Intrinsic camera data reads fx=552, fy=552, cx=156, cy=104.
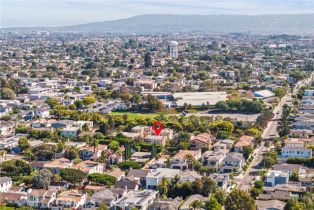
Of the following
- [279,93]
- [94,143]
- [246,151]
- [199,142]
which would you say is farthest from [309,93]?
[94,143]

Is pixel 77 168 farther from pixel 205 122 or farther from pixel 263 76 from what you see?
pixel 263 76

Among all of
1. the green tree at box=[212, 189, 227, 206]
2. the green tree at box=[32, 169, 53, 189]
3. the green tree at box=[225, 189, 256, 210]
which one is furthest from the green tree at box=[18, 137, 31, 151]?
the green tree at box=[225, 189, 256, 210]

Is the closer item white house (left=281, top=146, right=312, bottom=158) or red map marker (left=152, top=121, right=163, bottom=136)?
white house (left=281, top=146, right=312, bottom=158)

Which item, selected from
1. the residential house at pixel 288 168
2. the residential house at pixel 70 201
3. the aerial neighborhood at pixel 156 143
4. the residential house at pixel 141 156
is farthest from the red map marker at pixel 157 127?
the residential house at pixel 70 201

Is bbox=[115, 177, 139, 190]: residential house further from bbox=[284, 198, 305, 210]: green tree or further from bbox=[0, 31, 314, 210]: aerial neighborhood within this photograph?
bbox=[284, 198, 305, 210]: green tree

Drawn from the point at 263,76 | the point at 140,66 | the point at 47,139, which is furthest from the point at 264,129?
the point at 140,66

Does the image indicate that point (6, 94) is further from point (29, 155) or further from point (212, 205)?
point (212, 205)
